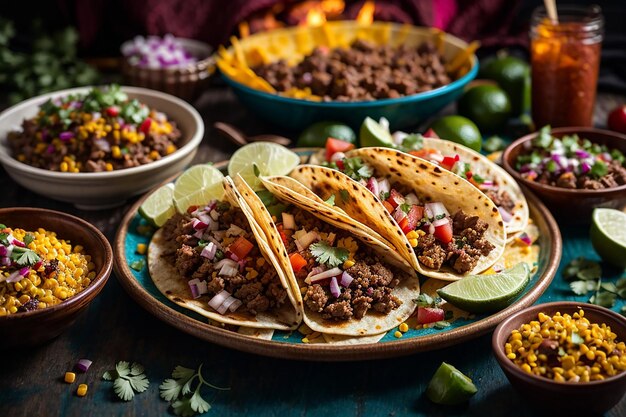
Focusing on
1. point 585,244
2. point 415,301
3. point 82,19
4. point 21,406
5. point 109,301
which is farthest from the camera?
point 82,19

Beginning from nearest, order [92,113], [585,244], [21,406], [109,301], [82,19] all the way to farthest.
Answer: [21,406], [109,301], [585,244], [92,113], [82,19]

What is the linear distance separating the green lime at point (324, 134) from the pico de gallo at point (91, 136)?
2.83 feet

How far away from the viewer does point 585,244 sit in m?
4.13

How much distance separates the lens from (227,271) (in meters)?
3.28

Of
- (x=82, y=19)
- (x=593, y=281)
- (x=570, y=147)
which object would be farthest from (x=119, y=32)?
(x=593, y=281)

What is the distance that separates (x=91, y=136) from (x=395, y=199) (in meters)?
1.95

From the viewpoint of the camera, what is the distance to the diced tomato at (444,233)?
3.46 meters

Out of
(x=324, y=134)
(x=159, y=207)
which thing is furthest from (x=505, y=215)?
(x=159, y=207)

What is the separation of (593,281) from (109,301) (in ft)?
8.13

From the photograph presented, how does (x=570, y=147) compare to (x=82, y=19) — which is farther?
(x=82, y=19)

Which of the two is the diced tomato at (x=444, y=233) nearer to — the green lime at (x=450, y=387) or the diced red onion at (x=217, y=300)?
the green lime at (x=450, y=387)

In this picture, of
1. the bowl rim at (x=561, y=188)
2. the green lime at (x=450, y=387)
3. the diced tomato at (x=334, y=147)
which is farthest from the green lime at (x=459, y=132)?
the green lime at (x=450, y=387)

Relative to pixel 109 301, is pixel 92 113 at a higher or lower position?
higher

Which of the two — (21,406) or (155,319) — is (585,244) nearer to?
(155,319)
